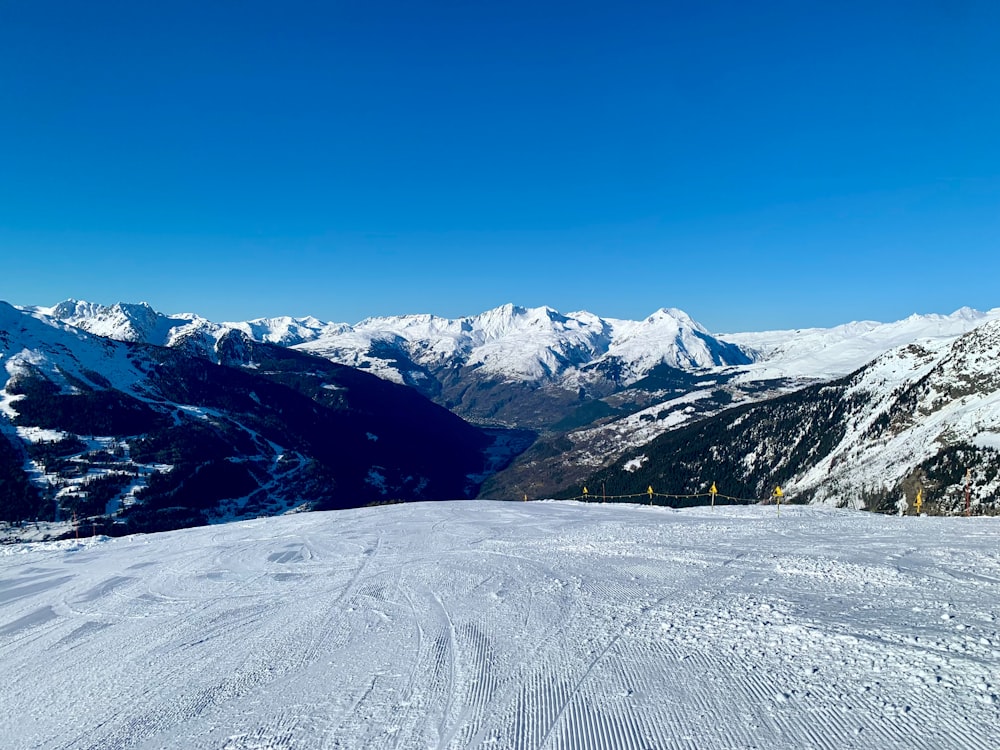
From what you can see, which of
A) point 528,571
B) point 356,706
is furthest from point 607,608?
point 356,706

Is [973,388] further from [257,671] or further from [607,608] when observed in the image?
[257,671]

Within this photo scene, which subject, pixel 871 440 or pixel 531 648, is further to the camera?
pixel 871 440

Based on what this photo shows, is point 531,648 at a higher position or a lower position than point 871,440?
lower

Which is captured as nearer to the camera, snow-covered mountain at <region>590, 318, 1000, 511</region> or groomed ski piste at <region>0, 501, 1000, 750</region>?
groomed ski piste at <region>0, 501, 1000, 750</region>

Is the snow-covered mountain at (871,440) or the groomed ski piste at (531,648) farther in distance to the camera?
the snow-covered mountain at (871,440)
